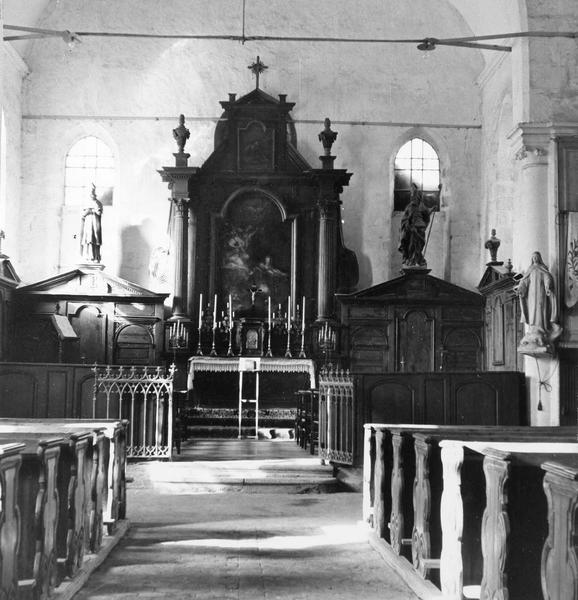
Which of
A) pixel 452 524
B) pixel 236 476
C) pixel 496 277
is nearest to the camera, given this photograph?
pixel 452 524

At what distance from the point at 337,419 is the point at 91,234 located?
710 cm

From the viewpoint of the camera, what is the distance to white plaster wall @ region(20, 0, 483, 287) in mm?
16828

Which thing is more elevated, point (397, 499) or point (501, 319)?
point (501, 319)

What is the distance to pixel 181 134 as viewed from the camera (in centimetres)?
1573

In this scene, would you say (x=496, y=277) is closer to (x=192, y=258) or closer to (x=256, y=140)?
(x=256, y=140)

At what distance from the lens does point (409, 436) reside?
5949 millimetres

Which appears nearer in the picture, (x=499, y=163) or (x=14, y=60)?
(x=14, y=60)

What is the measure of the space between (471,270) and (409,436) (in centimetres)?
1140

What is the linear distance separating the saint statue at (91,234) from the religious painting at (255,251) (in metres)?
2.16

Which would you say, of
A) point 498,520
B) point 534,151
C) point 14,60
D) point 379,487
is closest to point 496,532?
point 498,520

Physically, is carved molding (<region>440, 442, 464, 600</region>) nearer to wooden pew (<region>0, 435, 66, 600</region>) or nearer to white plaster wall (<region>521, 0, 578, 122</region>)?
wooden pew (<region>0, 435, 66, 600</region>)

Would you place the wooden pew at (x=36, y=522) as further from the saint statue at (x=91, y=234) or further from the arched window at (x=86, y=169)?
the arched window at (x=86, y=169)

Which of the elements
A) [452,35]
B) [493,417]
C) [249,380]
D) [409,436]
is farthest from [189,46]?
[409,436]

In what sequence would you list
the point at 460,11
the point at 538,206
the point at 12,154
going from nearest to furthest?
1. the point at 538,206
2. the point at 12,154
3. the point at 460,11
